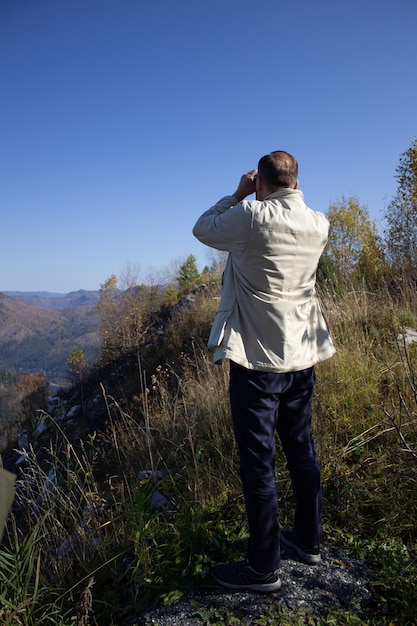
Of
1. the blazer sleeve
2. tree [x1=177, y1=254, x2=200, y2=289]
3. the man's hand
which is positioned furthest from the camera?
tree [x1=177, y1=254, x2=200, y2=289]

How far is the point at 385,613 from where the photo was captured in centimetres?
171

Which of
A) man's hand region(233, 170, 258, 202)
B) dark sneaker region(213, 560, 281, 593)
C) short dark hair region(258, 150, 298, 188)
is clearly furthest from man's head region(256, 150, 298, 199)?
dark sneaker region(213, 560, 281, 593)

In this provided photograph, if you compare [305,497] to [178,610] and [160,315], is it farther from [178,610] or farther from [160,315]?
[160,315]

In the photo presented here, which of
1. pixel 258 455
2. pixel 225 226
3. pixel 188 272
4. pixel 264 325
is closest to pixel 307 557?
pixel 258 455

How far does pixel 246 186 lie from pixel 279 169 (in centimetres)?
23

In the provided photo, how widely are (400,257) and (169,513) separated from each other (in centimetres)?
449

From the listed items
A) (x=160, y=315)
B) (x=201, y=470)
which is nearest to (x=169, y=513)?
(x=201, y=470)

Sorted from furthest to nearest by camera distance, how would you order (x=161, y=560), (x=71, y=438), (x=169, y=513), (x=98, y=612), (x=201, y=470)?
(x=71, y=438) < (x=201, y=470) < (x=169, y=513) < (x=161, y=560) < (x=98, y=612)

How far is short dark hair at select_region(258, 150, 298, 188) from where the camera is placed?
180cm

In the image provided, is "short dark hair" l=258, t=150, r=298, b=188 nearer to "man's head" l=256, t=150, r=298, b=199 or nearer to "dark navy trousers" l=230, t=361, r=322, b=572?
"man's head" l=256, t=150, r=298, b=199

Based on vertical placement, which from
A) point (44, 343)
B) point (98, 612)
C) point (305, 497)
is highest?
point (305, 497)

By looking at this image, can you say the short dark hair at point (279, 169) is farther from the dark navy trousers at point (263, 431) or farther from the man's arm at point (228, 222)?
the dark navy trousers at point (263, 431)

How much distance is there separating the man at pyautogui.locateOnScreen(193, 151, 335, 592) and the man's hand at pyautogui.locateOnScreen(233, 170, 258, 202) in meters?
0.07

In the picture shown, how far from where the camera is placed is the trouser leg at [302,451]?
193cm
